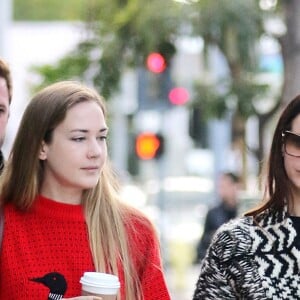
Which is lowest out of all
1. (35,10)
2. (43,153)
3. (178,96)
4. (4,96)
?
(178,96)

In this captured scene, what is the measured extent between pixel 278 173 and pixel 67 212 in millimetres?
704

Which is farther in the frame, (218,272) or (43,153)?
(43,153)

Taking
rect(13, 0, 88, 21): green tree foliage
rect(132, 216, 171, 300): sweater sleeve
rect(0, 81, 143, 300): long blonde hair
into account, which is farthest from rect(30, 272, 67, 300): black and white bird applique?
rect(13, 0, 88, 21): green tree foliage

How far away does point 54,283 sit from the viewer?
3801mm

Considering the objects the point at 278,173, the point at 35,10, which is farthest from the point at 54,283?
the point at 35,10

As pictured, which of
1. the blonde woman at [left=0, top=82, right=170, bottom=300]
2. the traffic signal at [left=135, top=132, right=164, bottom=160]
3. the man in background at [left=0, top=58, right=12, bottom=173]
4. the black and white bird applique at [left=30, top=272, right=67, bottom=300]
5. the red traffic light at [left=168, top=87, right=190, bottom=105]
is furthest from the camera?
the traffic signal at [left=135, top=132, right=164, bottom=160]

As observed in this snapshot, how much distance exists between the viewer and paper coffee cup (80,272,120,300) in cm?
357

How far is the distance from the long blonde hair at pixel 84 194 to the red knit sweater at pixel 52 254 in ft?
0.11

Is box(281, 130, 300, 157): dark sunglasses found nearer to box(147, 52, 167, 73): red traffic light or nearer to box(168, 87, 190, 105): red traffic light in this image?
box(147, 52, 167, 73): red traffic light

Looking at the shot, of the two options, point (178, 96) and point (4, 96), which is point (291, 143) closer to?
point (4, 96)

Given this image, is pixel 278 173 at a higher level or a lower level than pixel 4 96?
lower

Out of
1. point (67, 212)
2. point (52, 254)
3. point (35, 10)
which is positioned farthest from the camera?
point (35, 10)

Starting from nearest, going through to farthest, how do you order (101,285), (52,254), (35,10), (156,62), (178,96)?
1. (101,285)
2. (52,254)
3. (156,62)
4. (178,96)
5. (35,10)

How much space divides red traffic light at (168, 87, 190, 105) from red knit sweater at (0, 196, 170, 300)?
12.0 meters
